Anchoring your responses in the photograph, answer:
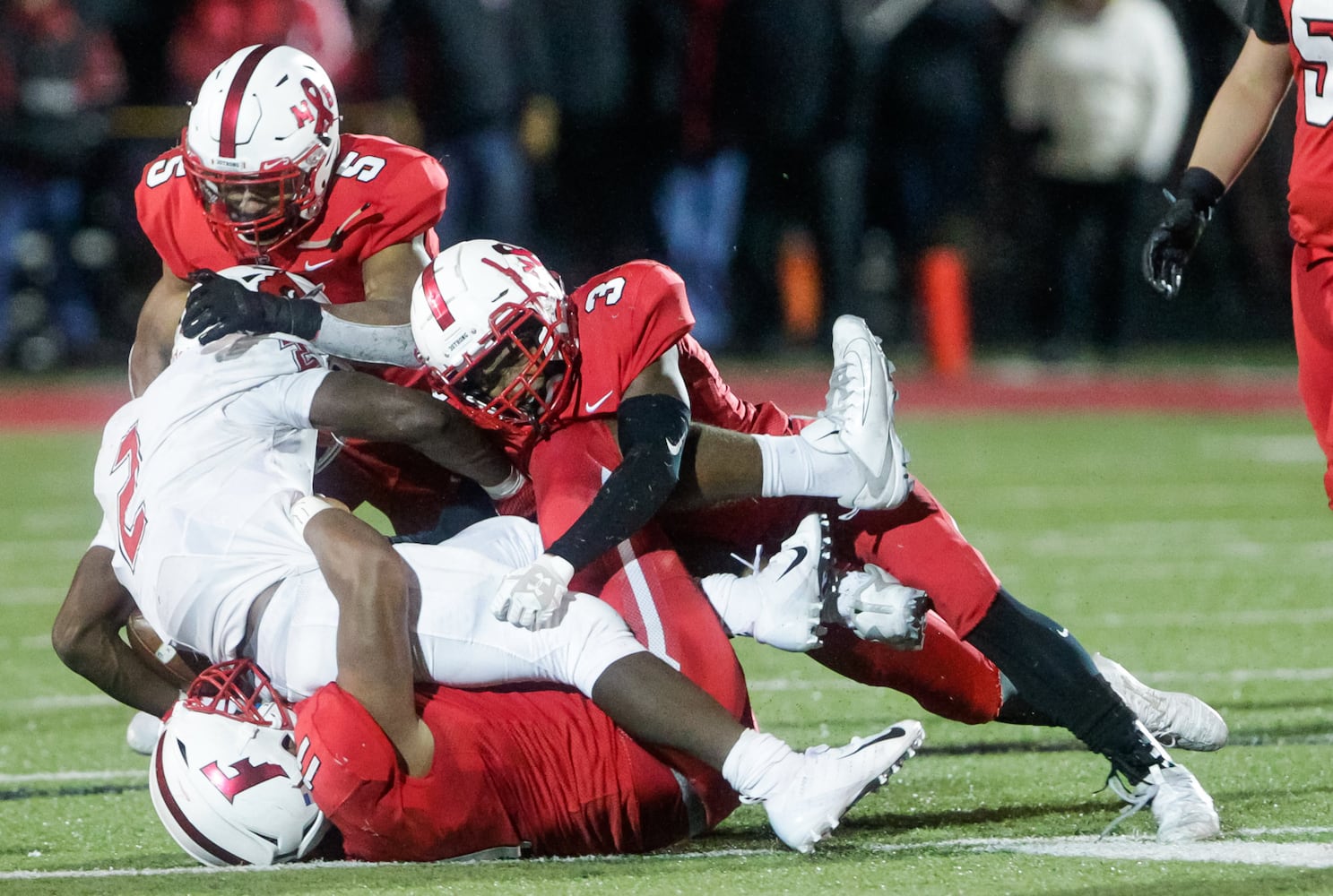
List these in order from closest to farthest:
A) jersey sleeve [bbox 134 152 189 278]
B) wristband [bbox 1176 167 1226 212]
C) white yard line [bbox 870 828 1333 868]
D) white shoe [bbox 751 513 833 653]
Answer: white yard line [bbox 870 828 1333 868], white shoe [bbox 751 513 833 653], wristband [bbox 1176 167 1226 212], jersey sleeve [bbox 134 152 189 278]

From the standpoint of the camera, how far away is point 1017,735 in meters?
4.53

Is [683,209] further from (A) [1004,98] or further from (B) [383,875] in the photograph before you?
(B) [383,875]

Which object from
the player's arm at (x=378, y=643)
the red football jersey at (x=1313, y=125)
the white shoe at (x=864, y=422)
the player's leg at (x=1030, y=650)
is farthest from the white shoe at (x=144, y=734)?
the red football jersey at (x=1313, y=125)

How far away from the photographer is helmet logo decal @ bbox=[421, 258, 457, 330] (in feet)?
12.0

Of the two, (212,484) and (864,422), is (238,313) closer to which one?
(212,484)

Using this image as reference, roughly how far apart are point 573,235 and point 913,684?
27.5ft

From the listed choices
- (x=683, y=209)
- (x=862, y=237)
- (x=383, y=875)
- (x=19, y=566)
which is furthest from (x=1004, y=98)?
(x=383, y=875)

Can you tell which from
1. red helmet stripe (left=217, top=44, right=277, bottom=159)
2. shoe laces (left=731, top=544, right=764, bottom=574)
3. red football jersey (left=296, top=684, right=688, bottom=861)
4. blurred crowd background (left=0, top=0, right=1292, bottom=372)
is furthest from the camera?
blurred crowd background (left=0, top=0, right=1292, bottom=372)

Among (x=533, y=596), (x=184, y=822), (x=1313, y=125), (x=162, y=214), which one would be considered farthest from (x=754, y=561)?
(x=162, y=214)

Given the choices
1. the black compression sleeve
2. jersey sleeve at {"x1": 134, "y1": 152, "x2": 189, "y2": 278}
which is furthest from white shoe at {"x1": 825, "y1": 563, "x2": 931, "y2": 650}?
jersey sleeve at {"x1": 134, "y1": 152, "x2": 189, "y2": 278}

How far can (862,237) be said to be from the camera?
11.8 m

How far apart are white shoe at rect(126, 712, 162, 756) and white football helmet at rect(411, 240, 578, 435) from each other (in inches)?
43.3

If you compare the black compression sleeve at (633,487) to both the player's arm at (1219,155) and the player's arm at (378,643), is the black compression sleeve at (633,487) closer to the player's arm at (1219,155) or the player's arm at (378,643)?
the player's arm at (378,643)

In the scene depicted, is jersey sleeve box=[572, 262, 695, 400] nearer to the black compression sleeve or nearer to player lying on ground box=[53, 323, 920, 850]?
the black compression sleeve
